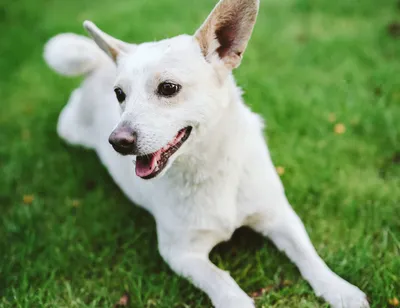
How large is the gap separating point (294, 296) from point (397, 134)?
159cm

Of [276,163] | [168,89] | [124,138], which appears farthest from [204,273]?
[276,163]

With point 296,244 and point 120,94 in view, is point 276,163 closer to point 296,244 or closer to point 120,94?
point 296,244

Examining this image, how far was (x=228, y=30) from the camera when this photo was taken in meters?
2.28

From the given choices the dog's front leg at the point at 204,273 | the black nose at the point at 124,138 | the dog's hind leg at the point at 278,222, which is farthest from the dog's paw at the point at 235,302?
the black nose at the point at 124,138

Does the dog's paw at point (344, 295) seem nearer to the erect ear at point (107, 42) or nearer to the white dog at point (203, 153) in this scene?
the white dog at point (203, 153)

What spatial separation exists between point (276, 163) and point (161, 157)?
1.33 meters

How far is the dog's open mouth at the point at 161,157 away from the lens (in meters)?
2.25

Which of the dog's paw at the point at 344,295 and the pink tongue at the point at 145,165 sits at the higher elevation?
the pink tongue at the point at 145,165

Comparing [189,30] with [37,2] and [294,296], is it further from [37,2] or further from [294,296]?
[294,296]

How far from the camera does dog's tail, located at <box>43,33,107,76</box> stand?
3.62 metres

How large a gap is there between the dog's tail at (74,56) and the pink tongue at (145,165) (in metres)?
1.55

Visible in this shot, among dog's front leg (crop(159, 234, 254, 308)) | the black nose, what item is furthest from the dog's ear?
dog's front leg (crop(159, 234, 254, 308))

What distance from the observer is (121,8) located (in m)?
5.82

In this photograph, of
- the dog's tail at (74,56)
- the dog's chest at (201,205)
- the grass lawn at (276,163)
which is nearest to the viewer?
the dog's chest at (201,205)
